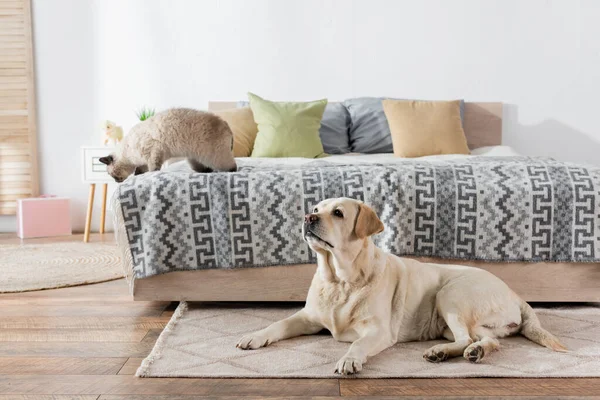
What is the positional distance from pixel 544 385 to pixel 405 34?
10.7 feet

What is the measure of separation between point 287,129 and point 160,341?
2.02 m

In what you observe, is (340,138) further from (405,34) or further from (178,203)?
(178,203)

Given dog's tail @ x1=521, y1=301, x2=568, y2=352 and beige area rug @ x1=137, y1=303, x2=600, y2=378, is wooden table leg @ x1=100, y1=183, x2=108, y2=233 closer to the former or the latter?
beige area rug @ x1=137, y1=303, x2=600, y2=378

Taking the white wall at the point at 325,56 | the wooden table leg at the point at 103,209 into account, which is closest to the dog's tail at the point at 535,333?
the white wall at the point at 325,56

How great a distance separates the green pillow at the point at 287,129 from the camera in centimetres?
369

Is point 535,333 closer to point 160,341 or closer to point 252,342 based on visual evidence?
point 252,342

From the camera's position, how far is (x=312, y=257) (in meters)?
2.28

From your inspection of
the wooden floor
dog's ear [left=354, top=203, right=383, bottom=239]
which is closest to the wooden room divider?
the wooden floor

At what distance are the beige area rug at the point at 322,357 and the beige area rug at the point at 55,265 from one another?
101 cm

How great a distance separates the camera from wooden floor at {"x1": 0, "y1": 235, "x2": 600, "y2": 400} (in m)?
1.56

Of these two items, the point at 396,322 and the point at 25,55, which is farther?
the point at 25,55

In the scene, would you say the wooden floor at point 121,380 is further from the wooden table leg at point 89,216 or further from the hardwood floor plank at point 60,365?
the wooden table leg at point 89,216

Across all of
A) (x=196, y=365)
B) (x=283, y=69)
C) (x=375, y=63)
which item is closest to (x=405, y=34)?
(x=375, y=63)

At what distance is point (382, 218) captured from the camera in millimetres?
2273
